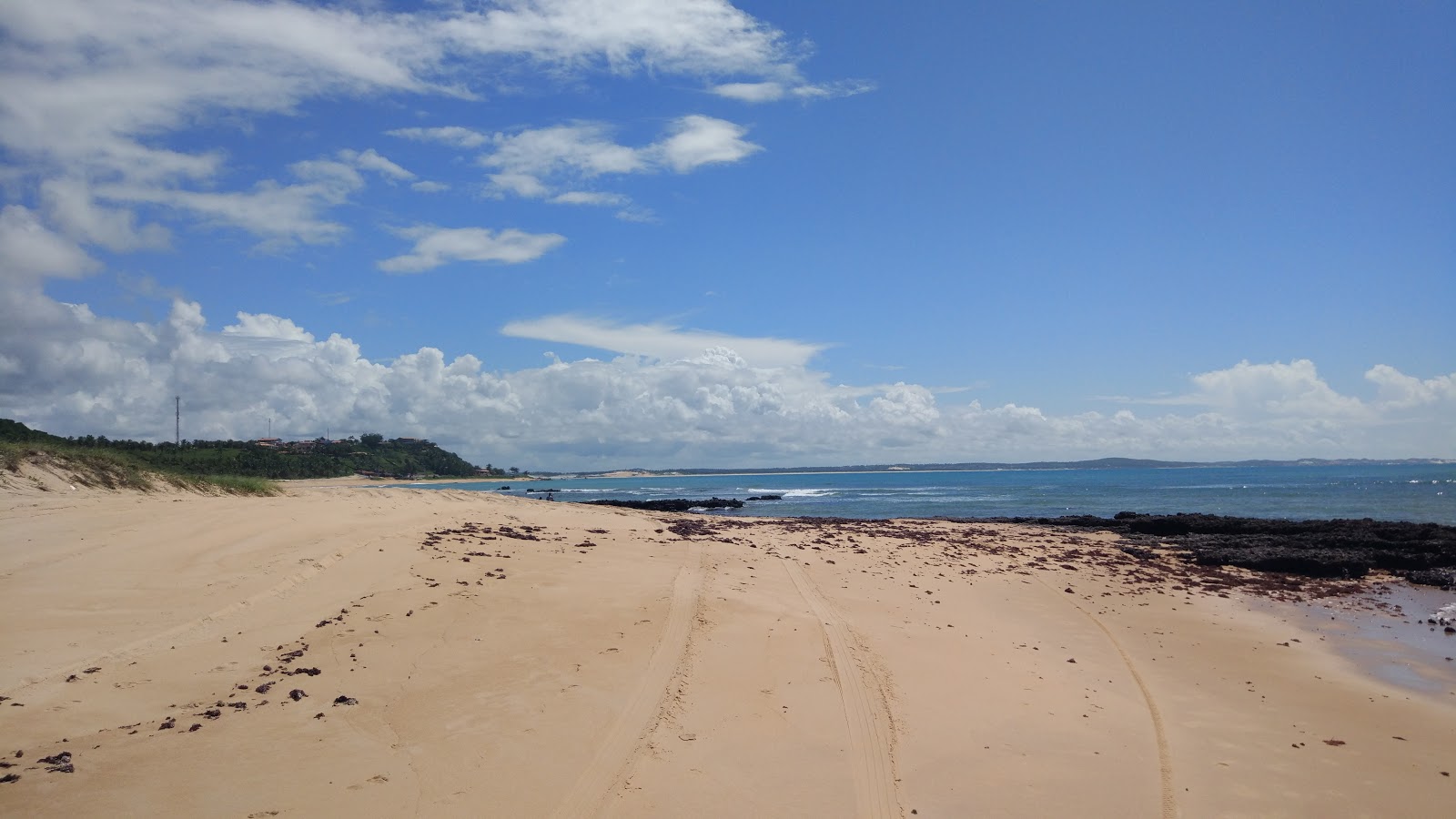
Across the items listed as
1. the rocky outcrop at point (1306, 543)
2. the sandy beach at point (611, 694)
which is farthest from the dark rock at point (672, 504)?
the sandy beach at point (611, 694)

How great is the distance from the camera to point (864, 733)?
759 cm

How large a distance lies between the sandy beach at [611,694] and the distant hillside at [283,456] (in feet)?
69.0

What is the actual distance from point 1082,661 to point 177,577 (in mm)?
12784

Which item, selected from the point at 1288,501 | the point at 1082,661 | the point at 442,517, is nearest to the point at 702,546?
the point at 442,517

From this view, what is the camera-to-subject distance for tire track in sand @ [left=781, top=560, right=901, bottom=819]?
20.5ft

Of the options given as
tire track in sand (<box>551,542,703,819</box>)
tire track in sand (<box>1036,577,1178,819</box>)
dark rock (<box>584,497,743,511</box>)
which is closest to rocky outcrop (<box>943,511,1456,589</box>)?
tire track in sand (<box>1036,577,1178,819</box>)

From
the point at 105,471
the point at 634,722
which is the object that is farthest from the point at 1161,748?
the point at 105,471

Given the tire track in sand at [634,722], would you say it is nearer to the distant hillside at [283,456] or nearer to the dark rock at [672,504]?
the distant hillside at [283,456]

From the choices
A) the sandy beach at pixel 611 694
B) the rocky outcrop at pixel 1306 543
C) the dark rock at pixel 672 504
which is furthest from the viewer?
the dark rock at pixel 672 504

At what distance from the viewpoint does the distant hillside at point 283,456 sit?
123 ft

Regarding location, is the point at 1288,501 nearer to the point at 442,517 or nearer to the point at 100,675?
the point at 442,517

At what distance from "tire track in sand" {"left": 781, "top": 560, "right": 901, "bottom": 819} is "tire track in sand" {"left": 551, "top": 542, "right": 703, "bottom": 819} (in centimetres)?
195

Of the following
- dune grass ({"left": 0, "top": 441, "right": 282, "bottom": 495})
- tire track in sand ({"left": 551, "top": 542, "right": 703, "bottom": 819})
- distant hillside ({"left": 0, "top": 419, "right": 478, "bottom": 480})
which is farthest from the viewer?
distant hillside ({"left": 0, "top": 419, "right": 478, "bottom": 480})

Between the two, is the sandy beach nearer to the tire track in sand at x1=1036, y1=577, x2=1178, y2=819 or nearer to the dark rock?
the tire track in sand at x1=1036, y1=577, x2=1178, y2=819
